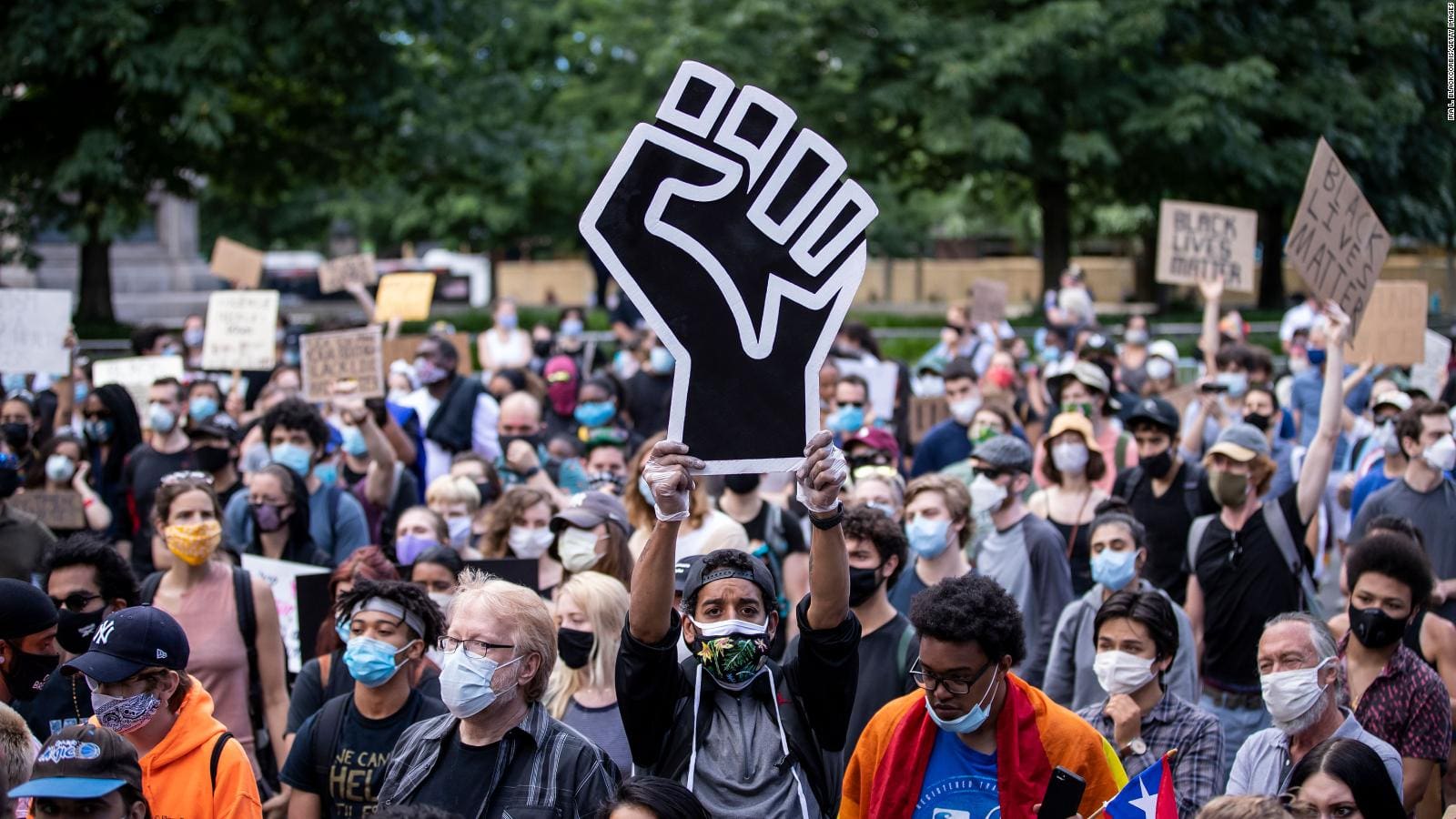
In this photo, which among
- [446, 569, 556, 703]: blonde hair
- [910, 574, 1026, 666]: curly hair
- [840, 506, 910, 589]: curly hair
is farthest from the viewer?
[840, 506, 910, 589]: curly hair

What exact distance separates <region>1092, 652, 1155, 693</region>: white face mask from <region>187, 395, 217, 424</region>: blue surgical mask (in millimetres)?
7389

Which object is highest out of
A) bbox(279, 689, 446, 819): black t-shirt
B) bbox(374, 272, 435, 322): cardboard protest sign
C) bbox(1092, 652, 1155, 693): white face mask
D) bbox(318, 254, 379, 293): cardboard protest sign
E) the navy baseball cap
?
bbox(318, 254, 379, 293): cardboard protest sign

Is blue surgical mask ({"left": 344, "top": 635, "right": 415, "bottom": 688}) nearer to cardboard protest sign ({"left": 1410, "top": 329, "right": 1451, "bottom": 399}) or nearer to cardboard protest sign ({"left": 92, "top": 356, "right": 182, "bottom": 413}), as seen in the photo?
cardboard protest sign ({"left": 92, "top": 356, "right": 182, "bottom": 413})

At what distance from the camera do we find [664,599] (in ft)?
13.3

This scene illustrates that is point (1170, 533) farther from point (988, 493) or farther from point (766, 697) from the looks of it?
point (766, 697)

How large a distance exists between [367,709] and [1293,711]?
9.17 feet

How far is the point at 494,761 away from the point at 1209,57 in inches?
1046

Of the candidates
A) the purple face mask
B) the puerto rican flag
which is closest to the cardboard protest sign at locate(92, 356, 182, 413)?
the purple face mask

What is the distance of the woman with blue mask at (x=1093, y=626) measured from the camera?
6023mm

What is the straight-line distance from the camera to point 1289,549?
719cm

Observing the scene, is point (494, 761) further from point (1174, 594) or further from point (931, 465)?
point (931, 465)

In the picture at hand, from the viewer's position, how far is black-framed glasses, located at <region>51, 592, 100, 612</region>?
5.78m

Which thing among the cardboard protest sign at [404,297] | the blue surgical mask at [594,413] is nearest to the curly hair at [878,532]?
the blue surgical mask at [594,413]

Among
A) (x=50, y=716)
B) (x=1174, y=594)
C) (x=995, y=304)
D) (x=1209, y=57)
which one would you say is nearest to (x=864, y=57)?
(x=1209, y=57)
